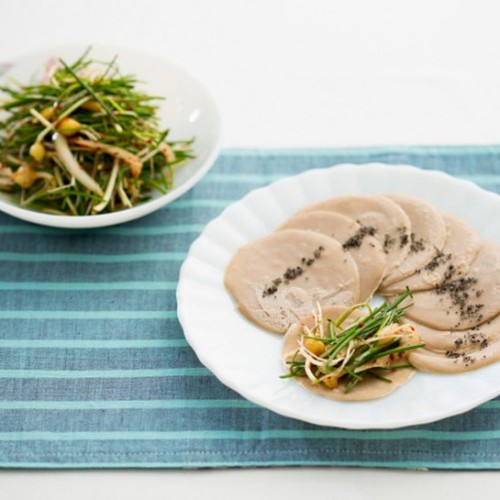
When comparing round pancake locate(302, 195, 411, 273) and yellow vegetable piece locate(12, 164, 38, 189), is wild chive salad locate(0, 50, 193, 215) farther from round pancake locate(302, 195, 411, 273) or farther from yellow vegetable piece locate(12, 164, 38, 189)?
round pancake locate(302, 195, 411, 273)

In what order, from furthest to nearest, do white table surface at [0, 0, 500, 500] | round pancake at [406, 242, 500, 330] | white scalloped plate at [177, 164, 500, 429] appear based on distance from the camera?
1. white table surface at [0, 0, 500, 500]
2. round pancake at [406, 242, 500, 330]
3. white scalloped plate at [177, 164, 500, 429]

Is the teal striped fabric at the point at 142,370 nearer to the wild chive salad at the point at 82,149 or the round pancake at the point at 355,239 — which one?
the wild chive salad at the point at 82,149

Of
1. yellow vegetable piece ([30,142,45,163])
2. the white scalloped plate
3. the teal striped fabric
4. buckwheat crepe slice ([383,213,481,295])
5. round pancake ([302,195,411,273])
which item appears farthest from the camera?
yellow vegetable piece ([30,142,45,163])

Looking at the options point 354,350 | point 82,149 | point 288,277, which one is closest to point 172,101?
point 82,149

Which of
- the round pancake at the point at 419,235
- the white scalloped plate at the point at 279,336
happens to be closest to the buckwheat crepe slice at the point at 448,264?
the round pancake at the point at 419,235

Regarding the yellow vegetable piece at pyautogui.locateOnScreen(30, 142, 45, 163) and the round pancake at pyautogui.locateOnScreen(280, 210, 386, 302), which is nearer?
the round pancake at pyautogui.locateOnScreen(280, 210, 386, 302)

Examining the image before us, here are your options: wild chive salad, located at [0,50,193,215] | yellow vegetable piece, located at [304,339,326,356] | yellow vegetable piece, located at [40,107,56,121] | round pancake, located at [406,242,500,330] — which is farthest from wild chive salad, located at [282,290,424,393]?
yellow vegetable piece, located at [40,107,56,121]

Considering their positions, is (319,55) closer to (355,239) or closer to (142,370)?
(355,239)
